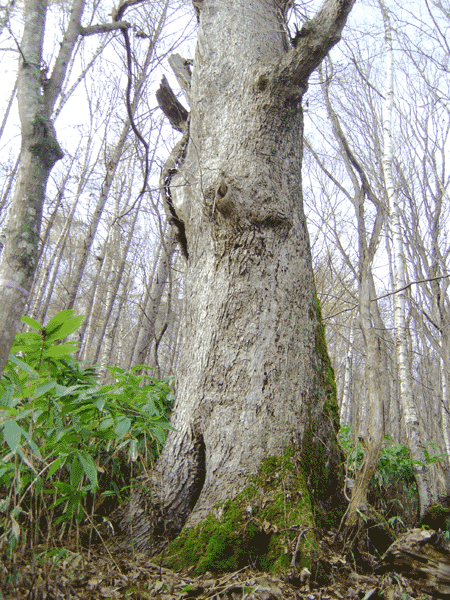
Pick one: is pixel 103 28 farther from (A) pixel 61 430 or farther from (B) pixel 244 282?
(A) pixel 61 430

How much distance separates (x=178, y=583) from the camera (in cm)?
164

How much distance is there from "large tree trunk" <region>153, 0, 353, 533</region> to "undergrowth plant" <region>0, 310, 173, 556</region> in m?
0.27

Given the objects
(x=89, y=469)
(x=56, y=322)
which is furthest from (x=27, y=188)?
(x=89, y=469)

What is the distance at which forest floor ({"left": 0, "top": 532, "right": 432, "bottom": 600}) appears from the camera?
4.48 feet

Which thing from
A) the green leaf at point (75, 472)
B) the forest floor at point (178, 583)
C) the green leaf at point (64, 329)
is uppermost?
the green leaf at point (64, 329)

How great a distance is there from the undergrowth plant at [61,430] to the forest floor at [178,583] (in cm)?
13

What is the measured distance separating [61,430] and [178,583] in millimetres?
853

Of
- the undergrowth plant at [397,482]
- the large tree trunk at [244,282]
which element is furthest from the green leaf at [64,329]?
the undergrowth plant at [397,482]

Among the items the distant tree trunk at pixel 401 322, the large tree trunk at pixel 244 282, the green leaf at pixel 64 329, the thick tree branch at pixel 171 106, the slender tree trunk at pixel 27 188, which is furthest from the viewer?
the distant tree trunk at pixel 401 322

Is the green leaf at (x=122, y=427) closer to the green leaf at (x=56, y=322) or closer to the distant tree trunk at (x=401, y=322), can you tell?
the green leaf at (x=56, y=322)

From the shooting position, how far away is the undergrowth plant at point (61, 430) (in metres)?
1.57

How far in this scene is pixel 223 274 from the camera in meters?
2.37

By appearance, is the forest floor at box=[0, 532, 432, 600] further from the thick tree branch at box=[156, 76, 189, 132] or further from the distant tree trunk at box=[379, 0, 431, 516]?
the thick tree branch at box=[156, 76, 189, 132]

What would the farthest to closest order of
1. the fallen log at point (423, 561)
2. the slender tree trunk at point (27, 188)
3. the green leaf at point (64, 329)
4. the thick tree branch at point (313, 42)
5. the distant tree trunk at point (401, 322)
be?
the distant tree trunk at point (401, 322) < the thick tree branch at point (313, 42) < the green leaf at point (64, 329) < the fallen log at point (423, 561) < the slender tree trunk at point (27, 188)
